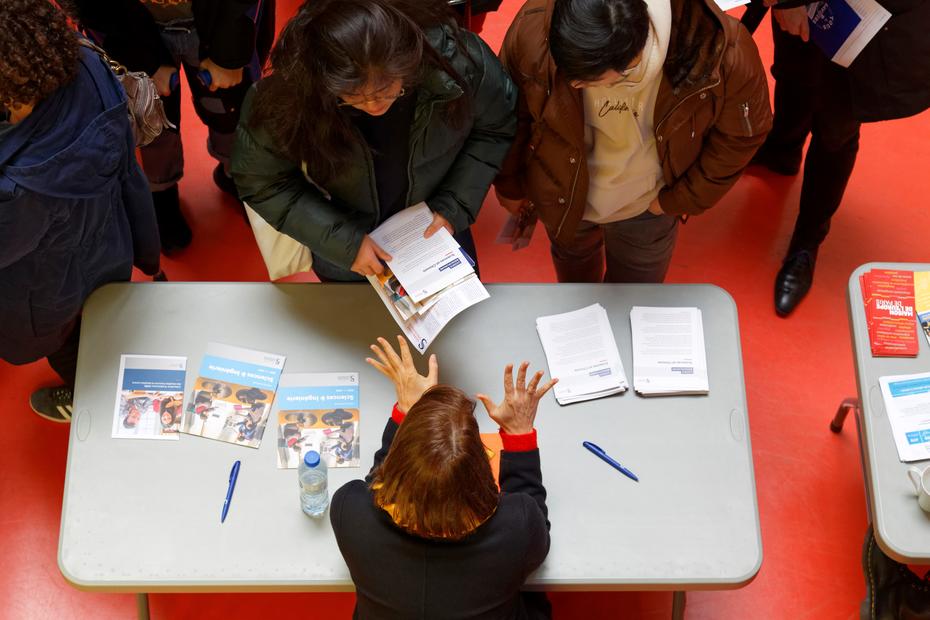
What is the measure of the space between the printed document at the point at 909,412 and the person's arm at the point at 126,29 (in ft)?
7.51

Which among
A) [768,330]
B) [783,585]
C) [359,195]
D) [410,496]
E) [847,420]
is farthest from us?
[768,330]

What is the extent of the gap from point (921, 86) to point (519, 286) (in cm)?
129

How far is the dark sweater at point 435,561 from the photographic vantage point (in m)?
1.87

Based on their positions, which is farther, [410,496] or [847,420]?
[847,420]

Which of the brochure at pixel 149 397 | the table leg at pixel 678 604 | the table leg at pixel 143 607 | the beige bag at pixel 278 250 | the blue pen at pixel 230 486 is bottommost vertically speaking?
the table leg at pixel 143 607

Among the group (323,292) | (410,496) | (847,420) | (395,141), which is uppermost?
(395,141)

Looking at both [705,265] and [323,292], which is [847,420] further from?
[323,292]

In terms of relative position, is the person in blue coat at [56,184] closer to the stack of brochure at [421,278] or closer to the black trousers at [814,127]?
the stack of brochure at [421,278]

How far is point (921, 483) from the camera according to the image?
2162 mm

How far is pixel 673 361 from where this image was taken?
2381mm

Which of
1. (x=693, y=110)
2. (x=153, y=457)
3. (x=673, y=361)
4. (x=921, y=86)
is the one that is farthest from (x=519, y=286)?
(x=921, y=86)

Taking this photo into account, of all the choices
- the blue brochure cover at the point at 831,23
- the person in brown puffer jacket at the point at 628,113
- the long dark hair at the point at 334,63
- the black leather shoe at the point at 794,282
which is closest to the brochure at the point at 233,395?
the long dark hair at the point at 334,63

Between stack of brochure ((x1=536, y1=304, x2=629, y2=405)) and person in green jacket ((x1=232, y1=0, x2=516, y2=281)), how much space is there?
379 mm

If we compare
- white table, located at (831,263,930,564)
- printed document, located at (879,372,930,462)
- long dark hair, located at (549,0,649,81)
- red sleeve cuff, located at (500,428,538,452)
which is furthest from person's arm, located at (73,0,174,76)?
printed document, located at (879,372,930,462)
